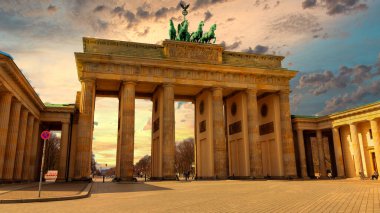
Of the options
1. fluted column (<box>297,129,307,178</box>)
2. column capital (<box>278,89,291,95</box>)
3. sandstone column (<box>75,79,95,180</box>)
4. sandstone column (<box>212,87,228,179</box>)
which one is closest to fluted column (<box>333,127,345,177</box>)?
fluted column (<box>297,129,307,178</box>)

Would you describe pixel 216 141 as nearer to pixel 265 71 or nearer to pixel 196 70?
pixel 196 70

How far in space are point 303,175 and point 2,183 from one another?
37903mm

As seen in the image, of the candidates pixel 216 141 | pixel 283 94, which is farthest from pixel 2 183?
pixel 283 94

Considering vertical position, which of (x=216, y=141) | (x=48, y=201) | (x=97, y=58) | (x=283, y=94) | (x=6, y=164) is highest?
(x=97, y=58)

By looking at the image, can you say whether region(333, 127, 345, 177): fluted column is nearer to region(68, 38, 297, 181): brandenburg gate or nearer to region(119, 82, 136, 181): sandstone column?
region(68, 38, 297, 181): brandenburg gate

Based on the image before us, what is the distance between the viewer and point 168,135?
38.9 metres

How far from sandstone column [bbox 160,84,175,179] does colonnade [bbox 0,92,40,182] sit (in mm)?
15681

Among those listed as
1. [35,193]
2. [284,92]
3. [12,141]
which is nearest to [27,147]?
[12,141]

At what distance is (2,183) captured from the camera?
91.4ft

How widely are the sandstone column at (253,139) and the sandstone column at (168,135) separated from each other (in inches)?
437

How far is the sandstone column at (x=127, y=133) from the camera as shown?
36.8 meters

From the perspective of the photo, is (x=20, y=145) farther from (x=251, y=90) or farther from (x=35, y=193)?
(x=251, y=90)

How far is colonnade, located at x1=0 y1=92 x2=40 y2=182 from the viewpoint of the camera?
27.8 m

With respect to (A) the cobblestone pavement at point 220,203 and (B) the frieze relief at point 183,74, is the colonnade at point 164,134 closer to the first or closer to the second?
(B) the frieze relief at point 183,74
